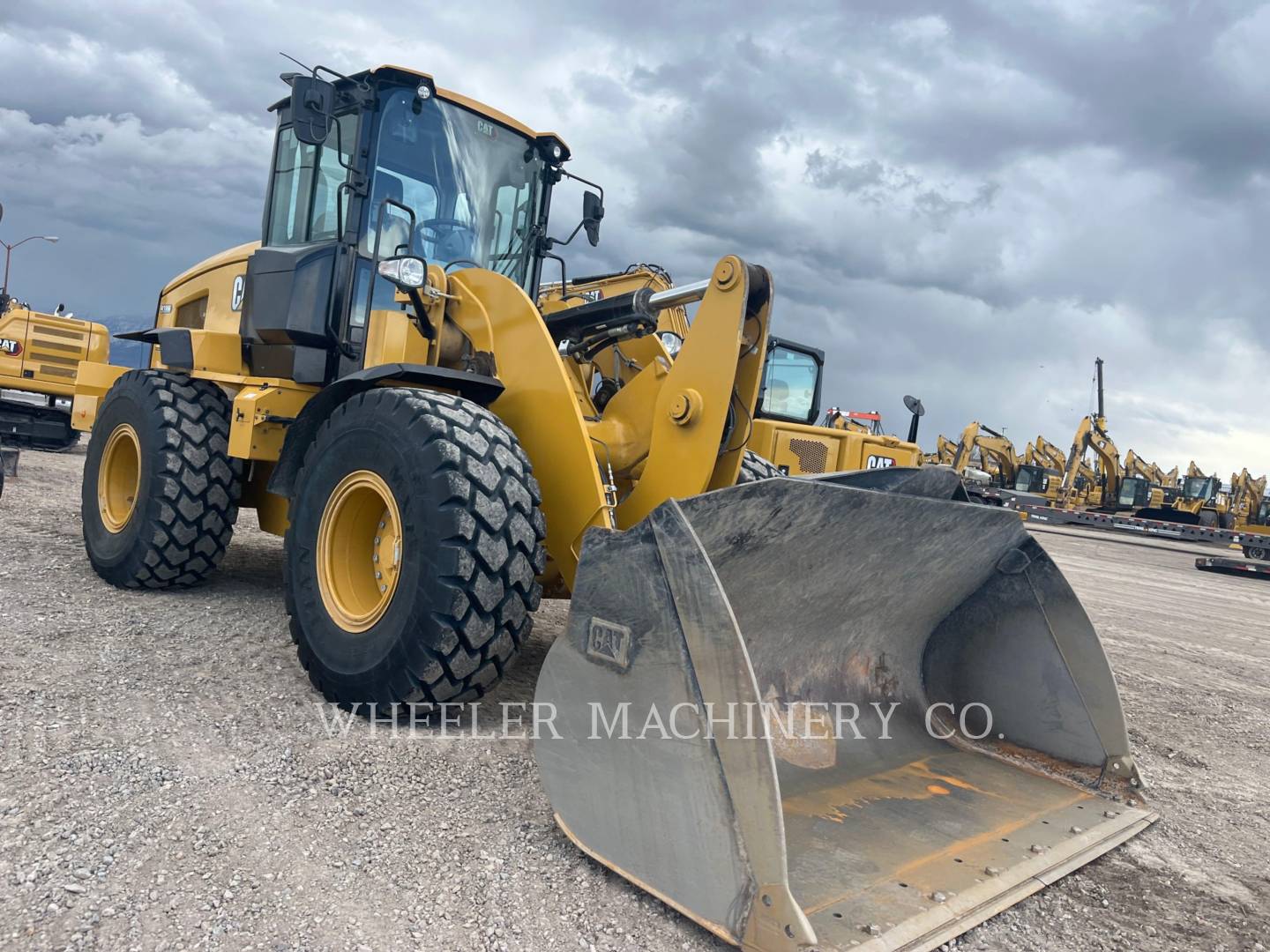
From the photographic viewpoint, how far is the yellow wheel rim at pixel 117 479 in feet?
17.0

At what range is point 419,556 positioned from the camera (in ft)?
9.81

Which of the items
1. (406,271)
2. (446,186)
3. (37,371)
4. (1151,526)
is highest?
(446,186)

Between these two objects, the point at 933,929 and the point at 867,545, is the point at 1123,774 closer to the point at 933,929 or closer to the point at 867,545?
the point at 867,545

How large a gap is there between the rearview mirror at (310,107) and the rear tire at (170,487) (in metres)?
1.77

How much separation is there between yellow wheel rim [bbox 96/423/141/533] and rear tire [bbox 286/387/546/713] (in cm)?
234

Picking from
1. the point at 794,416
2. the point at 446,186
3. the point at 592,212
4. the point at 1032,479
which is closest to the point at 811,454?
the point at 794,416

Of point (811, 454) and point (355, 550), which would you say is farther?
point (811, 454)

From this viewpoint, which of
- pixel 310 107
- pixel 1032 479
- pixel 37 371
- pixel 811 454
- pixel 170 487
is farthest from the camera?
pixel 1032 479

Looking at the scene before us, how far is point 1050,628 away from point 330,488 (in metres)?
2.79

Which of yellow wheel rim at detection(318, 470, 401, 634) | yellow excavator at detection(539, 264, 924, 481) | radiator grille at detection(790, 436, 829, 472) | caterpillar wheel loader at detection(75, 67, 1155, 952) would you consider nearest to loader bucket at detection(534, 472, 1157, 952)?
caterpillar wheel loader at detection(75, 67, 1155, 952)

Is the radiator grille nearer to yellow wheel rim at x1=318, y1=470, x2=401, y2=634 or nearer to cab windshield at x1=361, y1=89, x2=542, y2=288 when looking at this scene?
cab windshield at x1=361, y1=89, x2=542, y2=288

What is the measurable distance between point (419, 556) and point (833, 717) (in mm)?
1574

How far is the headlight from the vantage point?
3598mm

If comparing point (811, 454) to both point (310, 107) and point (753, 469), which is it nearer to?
point (753, 469)
